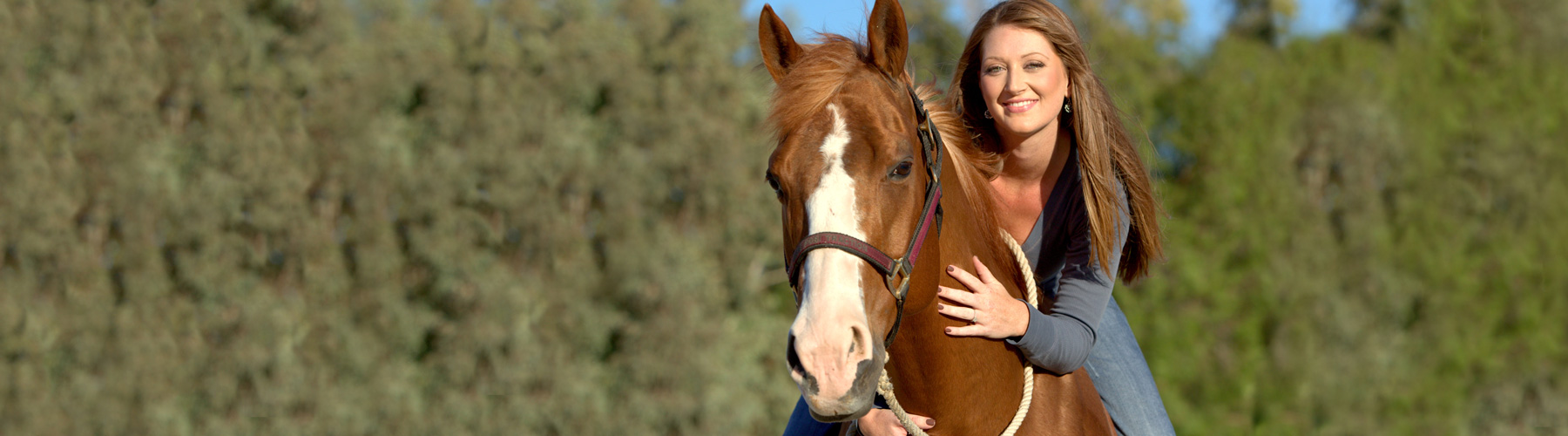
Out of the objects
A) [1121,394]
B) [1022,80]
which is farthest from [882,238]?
[1121,394]

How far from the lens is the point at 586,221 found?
906 centimetres

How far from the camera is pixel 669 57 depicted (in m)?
10.1

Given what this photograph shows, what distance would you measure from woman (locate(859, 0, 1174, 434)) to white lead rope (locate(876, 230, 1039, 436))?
2.7 inches

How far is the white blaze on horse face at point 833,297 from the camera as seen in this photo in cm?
213

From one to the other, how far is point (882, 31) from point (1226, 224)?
25.2 ft

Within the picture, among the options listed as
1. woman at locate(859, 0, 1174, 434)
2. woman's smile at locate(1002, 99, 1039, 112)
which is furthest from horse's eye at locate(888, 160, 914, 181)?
woman's smile at locate(1002, 99, 1039, 112)

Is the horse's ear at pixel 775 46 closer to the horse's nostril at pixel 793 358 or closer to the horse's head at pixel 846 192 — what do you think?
the horse's head at pixel 846 192

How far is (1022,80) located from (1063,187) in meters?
0.39

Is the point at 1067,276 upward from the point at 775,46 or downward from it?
downward

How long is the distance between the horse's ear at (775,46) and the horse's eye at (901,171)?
0.52 metres

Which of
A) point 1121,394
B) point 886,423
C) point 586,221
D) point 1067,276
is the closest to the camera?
point 886,423

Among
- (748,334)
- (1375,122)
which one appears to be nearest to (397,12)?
(748,334)

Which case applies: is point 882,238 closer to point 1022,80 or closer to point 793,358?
point 793,358

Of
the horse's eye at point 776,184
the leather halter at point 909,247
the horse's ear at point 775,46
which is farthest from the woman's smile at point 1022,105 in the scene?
the horse's eye at point 776,184
